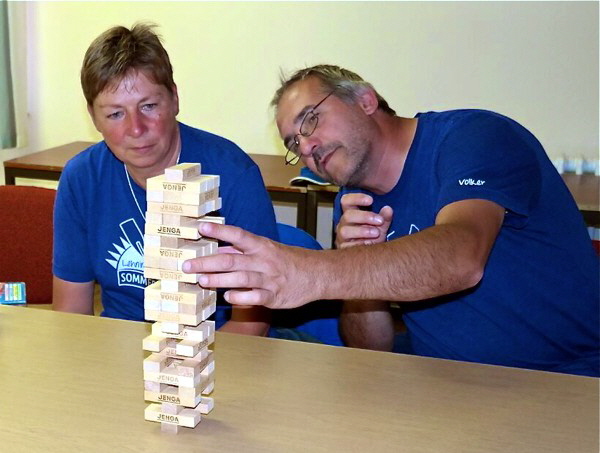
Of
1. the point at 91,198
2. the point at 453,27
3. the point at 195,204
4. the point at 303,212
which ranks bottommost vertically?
the point at 303,212

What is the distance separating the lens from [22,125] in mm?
4688

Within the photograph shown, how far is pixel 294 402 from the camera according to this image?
1.45 meters

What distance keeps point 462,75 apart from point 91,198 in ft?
8.51

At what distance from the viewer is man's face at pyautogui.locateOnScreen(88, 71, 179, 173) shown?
199 cm

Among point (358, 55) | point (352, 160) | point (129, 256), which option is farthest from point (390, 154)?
point (358, 55)

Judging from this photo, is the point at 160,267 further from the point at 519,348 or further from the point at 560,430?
the point at 519,348

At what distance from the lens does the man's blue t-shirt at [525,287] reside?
1.79m

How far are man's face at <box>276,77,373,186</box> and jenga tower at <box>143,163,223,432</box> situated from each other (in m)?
0.72

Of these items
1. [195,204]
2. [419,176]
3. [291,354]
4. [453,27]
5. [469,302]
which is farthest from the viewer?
[453,27]

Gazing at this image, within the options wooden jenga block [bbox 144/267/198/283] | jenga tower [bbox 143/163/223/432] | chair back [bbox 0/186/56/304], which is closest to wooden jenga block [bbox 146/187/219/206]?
jenga tower [bbox 143/163/223/432]

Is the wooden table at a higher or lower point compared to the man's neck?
lower

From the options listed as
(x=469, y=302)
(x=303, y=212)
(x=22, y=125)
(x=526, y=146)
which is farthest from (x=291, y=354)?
(x=22, y=125)

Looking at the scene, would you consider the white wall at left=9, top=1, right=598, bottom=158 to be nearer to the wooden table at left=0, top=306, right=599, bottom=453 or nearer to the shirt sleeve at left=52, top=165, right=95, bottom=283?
the shirt sleeve at left=52, top=165, right=95, bottom=283

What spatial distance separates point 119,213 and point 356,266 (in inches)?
35.3
